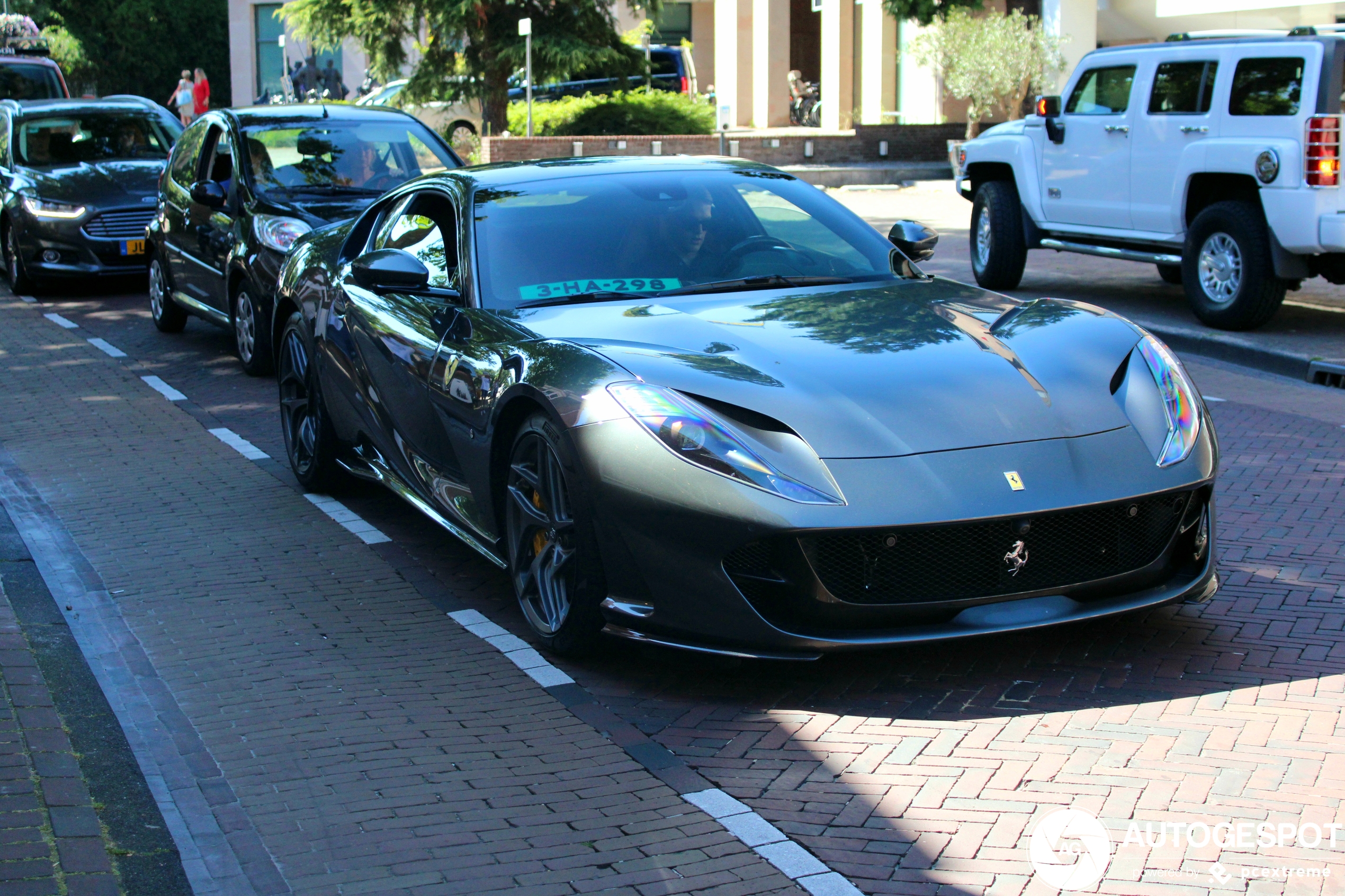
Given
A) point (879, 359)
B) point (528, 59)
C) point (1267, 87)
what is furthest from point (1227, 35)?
point (528, 59)

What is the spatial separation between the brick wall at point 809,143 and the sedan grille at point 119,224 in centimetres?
1256

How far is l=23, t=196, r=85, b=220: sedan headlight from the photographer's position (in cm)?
1427

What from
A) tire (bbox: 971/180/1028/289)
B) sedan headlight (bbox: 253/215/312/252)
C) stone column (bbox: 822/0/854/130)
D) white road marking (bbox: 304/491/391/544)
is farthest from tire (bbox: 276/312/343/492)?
stone column (bbox: 822/0/854/130)

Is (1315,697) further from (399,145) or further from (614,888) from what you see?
(399,145)

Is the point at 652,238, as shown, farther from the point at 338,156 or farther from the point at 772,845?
the point at 338,156

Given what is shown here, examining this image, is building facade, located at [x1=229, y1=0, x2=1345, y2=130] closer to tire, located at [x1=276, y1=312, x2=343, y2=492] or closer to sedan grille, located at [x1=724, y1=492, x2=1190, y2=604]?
tire, located at [x1=276, y1=312, x2=343, y2=492]

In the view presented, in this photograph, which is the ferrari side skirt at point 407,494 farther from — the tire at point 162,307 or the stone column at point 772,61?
the stone column at point 772,61

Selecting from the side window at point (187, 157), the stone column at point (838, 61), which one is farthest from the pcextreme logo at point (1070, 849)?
the stone column at point (838, 61)

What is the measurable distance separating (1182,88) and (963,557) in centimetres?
859

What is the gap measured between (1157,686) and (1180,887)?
1.23 meters

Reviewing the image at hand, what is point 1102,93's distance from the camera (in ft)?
41.0

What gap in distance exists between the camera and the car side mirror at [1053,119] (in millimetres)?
12766

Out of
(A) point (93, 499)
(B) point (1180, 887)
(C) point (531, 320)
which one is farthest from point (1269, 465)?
(A) point (93, 499)

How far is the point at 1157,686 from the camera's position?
4.42 metres
